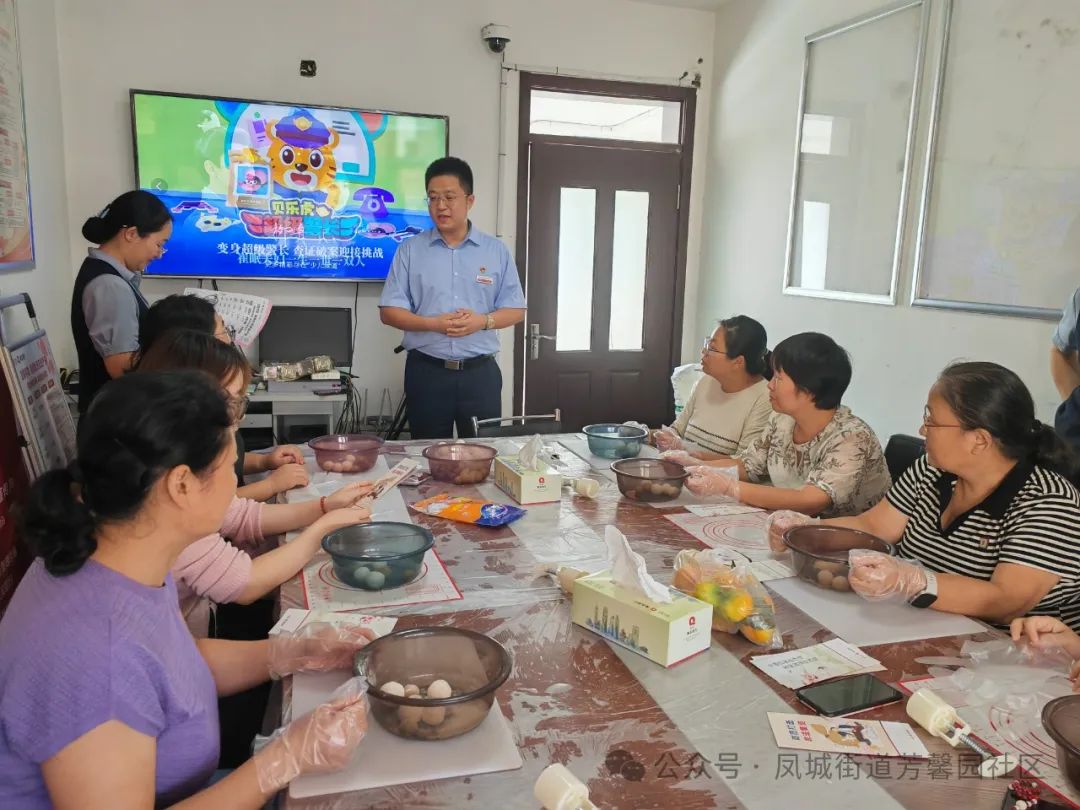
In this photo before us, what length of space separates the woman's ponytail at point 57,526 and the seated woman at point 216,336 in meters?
0.88

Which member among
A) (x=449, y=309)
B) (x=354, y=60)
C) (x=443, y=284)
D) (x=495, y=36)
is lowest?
(x=449, y=309)

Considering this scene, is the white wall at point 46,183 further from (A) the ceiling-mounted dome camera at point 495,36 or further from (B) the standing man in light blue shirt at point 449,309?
(A) the ceiling-mounted dome camera at point 495,36

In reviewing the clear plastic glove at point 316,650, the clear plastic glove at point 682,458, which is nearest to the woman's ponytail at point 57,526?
the clear plastic glove at point 316,650

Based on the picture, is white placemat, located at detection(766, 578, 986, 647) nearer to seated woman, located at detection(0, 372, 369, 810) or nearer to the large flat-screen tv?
seated woman, located at detection(0, 372, 369, 810)

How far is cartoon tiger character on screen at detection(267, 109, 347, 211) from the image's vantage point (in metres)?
3.90

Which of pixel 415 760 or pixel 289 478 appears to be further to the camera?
pixel 289 478

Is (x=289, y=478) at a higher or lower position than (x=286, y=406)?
higher

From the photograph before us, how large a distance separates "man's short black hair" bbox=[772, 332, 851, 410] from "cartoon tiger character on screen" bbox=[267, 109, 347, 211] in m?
2.76

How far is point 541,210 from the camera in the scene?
4.47 metres

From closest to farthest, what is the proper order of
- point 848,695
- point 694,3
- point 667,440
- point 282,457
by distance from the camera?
1. point 848,695
2. point 282,457
3. point 667,440
4. point 694,3

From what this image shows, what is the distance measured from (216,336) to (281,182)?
2.43 metres

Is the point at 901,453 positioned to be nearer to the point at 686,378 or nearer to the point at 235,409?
the point at 686,378

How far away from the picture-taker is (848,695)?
3.61ft

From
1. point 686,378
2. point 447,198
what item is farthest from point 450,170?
point 686,378
